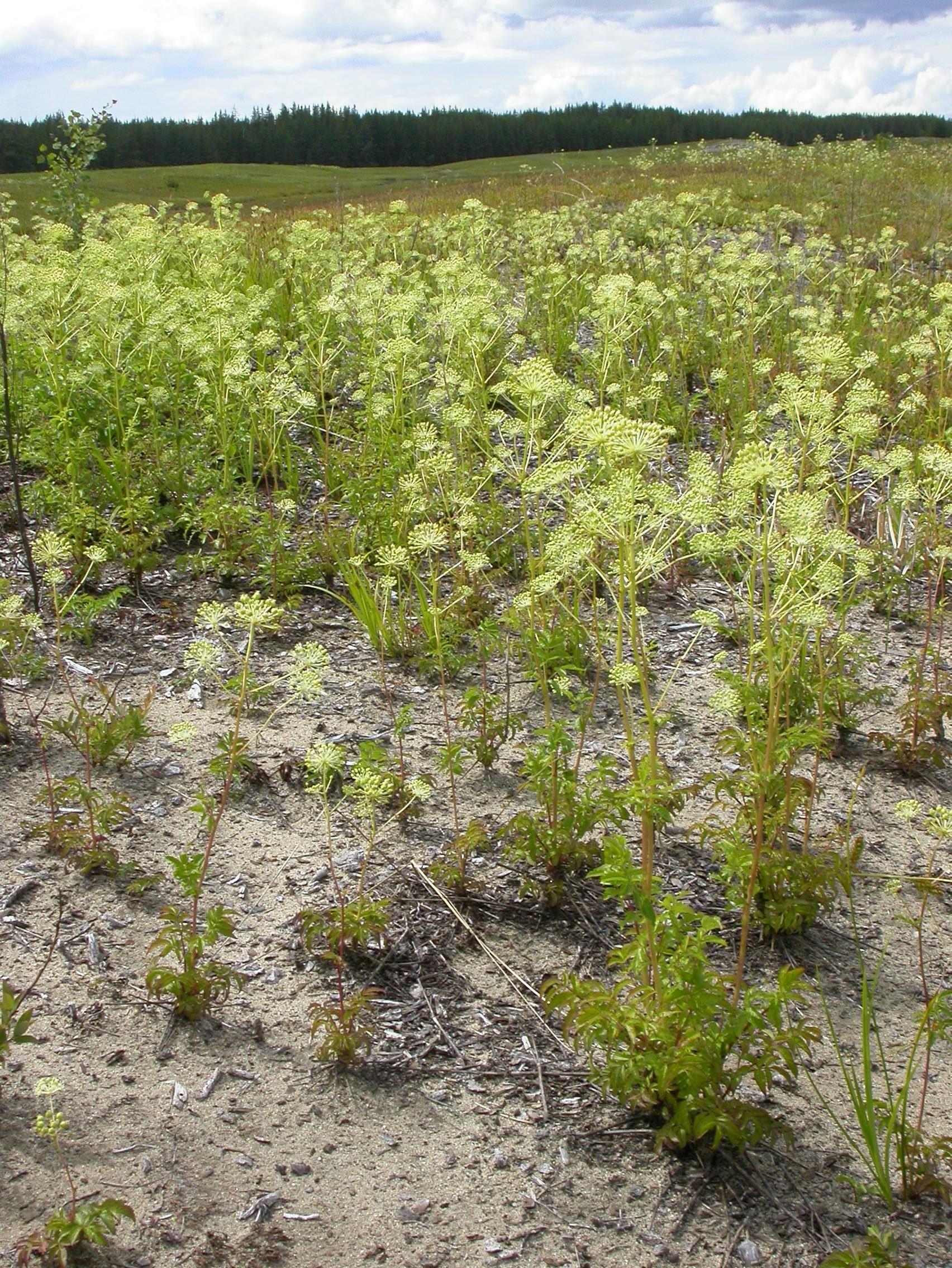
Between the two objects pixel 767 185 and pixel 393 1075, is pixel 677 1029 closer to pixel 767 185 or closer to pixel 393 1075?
pixel 393 1075

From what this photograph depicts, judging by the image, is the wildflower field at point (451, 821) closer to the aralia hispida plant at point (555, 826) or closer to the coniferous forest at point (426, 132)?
the aralia hispida plant at point (555, 826)

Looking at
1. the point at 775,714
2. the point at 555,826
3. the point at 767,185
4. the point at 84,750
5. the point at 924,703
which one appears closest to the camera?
the point at 775,714

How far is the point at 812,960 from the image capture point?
3420 mm

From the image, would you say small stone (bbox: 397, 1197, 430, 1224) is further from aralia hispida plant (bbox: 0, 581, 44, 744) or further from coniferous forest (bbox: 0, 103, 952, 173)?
coniferous forest (bbox: 0, 103, 952, 173)

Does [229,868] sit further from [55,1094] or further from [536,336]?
[536,336]

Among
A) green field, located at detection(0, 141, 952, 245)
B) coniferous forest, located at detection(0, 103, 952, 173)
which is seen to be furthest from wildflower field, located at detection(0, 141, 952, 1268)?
coniferous forest, located at detection(0, 103, 952, 173)

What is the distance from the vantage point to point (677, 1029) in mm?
2539

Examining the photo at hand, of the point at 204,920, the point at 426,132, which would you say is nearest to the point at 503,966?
the point at 204,920

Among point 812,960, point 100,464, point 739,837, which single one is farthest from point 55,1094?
point 100,464

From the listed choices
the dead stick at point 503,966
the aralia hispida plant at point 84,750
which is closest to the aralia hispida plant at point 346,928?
the dead stick at point 503,966

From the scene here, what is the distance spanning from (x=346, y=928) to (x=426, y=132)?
11288cm

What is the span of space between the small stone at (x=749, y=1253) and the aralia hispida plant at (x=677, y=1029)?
0.22 m

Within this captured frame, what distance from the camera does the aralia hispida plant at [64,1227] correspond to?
2.20 meters

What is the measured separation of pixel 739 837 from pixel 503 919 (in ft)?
3.14
